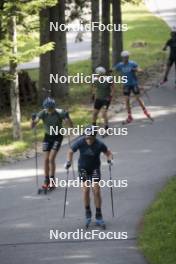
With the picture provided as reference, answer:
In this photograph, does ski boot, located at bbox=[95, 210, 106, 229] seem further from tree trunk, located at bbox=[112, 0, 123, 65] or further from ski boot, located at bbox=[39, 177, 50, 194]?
tree trunk, located at bbox=[112, 0, 123, 65]

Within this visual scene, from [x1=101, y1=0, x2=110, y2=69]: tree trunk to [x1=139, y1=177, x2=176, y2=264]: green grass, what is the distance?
502 inches

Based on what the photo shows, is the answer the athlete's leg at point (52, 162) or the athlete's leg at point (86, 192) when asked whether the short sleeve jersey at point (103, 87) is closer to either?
the athlete's leg at point (52, 162)

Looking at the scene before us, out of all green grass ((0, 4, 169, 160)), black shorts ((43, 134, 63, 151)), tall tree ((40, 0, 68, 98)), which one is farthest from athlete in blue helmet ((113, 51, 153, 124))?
black shorts ((43, 134, 63, 151))

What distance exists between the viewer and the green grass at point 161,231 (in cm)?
1142

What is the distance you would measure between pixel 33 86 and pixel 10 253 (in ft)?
44.4

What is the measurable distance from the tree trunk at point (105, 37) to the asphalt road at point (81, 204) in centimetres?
655

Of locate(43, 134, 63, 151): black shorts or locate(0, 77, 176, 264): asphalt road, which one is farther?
locate(43, 134, 63, 151): black shorts

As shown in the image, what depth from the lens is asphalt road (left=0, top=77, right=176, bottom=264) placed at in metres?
11.7

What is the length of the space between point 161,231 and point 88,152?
185 cm

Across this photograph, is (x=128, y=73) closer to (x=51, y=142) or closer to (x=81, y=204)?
(x=51, y=142)

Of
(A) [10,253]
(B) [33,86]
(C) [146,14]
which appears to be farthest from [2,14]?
(C) [146,14]

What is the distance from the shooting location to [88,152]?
1277 cm

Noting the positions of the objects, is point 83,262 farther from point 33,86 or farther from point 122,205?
point 33,86

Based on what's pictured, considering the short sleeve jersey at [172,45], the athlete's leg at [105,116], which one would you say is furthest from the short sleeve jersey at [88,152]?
the short sleeve jersey at [172,45]
